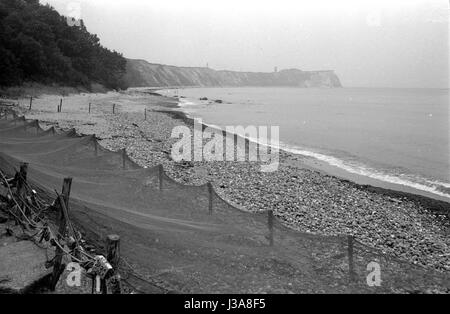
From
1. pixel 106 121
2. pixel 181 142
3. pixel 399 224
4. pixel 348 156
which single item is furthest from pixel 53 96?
pixel 399 224

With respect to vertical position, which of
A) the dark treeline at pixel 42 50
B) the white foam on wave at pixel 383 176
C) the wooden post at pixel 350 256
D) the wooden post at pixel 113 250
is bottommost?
the white foam on wave at pixel 383 176

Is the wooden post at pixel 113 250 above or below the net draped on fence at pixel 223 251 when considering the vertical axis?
above

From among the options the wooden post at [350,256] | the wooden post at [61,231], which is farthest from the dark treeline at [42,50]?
the wooden post at [350,256]

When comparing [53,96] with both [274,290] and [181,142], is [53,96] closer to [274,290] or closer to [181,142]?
[181,142]

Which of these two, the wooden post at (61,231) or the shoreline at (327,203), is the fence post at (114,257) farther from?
the shoreline at (327,203)

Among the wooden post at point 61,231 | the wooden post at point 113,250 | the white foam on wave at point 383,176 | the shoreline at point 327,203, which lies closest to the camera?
the wooden post at point 113,250

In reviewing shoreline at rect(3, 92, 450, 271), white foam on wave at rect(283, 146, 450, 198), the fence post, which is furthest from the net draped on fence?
white foam on wave at rect(283, 146, 450, 198)

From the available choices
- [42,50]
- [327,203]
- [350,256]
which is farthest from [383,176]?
[42,50]

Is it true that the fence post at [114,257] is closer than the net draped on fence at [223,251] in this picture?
Yes

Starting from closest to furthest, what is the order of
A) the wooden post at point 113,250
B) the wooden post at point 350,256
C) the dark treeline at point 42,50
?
the wooden post at point 113,250 → the wooden post at point 350,256 → the dark treeline at point 42,50
